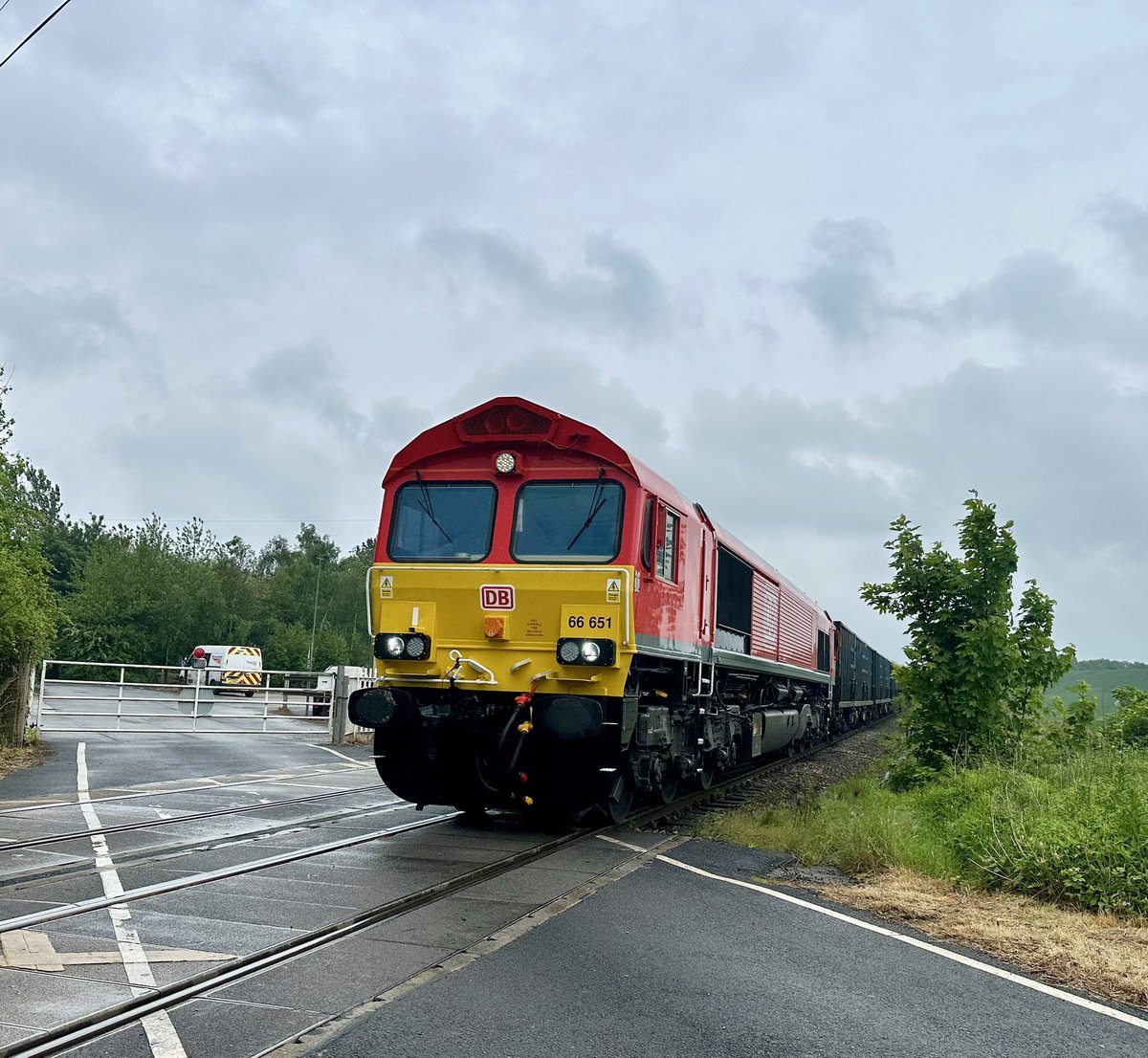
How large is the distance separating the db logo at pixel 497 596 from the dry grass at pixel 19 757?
7.56 meters

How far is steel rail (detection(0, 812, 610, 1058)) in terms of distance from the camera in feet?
→ 15.1

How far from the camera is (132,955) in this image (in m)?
5.94

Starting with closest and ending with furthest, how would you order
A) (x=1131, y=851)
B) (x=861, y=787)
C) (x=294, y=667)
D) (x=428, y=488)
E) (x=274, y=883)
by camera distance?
(x=274, y=883) < (x=1131, y=851) < (x=428, y=488) < (x=861, y=787) < (x=294, y=667)

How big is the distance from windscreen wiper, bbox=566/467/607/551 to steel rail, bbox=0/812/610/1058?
10.9 ft

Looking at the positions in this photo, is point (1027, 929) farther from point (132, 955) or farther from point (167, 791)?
point (167, 791)

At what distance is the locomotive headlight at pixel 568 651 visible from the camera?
404 inches

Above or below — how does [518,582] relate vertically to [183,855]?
above

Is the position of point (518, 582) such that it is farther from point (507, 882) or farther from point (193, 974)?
point (193, 974)

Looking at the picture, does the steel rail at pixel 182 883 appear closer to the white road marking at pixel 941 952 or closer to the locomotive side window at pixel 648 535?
the white road marking at pixel 941 952

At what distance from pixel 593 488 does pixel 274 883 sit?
4660mm

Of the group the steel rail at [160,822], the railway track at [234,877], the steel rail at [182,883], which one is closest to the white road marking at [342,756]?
the steel rail at [160,822]

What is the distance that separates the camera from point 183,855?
895 centimetres

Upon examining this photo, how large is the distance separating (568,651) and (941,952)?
425 centimetres

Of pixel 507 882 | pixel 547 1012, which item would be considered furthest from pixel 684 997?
pixel 507 882
